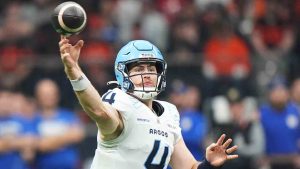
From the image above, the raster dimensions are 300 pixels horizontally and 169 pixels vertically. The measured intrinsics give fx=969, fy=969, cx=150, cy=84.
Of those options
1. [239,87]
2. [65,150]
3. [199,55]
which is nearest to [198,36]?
[199,55]

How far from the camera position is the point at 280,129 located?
11.7m

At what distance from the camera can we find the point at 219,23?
12.8 metres

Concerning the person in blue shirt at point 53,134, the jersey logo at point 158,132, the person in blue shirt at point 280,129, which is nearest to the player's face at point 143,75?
the jersey logo at point 158,132

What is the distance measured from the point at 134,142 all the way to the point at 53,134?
14.9ft

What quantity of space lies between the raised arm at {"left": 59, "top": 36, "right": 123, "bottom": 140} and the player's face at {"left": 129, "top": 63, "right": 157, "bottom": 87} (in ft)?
1.29

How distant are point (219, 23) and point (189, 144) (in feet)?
6.88

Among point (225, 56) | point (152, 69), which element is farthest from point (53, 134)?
point (152, 69)

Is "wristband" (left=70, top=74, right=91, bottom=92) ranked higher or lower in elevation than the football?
lower

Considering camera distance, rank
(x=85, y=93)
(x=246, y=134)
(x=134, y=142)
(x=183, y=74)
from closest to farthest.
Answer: (x=85, y=93)
(x=134, y=142)
(x=246, y=134)
(x=183, y=74)

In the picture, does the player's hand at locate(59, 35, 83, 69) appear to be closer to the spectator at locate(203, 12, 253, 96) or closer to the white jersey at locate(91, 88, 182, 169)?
the white jersey at locate(91, 88, 182, 169)

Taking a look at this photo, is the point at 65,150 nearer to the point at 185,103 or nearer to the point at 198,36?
the point at 185,103

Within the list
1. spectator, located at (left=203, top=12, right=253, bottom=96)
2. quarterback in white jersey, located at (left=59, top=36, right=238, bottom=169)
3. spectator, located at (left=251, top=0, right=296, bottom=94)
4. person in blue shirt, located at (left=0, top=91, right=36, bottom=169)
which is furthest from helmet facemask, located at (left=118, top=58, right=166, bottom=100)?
spectator, located at (left=251, top=0, right=296, bottom=94)

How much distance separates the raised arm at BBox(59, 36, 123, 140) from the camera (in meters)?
6.04

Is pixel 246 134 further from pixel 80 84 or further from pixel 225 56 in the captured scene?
pixel 80 84
